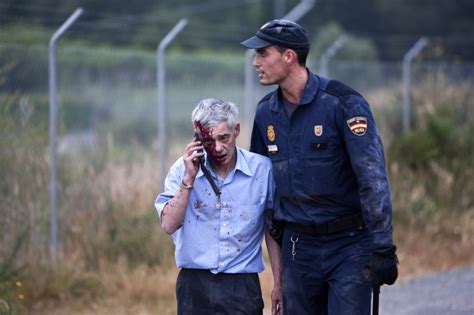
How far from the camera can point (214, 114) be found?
16.3 ft

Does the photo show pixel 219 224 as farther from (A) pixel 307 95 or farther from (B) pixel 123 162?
(B) pixel 123 162

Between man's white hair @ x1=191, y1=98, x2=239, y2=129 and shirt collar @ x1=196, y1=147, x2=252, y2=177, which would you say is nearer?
man's white hair @ x1=191, y1=98, x2=239, y2=129

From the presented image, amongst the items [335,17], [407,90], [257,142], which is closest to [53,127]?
[257,142]

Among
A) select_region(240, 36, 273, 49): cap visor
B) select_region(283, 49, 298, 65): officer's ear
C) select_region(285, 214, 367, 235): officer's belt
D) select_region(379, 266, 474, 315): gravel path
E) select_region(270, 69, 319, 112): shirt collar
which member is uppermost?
select_region(240, 36, 273, 49): cap visor

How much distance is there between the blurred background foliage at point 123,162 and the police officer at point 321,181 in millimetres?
2798

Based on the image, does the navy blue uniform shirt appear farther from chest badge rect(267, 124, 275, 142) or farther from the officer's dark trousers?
the officer's dark trousers

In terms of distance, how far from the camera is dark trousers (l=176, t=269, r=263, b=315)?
509cm

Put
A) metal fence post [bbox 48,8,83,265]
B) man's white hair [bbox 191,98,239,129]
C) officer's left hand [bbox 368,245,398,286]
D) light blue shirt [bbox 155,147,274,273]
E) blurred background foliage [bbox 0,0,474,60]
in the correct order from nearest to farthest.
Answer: officer's left hand [bbox 368,245,398,286] < man's white hair [bbox 191,98,239,129] < light blue shirt [bbox 155,147,274,273] < metal fence post [bbox 48,8,83,265] < blurred background foliage [bbox 0,0,474,60]

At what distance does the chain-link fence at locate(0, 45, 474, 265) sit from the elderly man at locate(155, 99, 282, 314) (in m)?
3.59

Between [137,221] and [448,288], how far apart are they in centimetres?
314

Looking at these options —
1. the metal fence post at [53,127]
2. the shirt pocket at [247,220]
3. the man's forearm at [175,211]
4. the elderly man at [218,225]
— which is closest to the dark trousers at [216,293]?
the elderly man at [218,225]

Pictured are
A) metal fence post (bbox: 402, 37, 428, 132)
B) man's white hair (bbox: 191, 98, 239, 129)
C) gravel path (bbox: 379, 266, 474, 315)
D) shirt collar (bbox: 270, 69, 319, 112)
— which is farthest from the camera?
metal fence post (bbox: 402, 37, 428, 132)

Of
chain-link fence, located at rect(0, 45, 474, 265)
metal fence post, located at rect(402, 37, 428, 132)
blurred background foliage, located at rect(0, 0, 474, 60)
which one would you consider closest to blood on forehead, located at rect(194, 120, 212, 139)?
chain-link fence, located at rect(0, 45, 474, 265)

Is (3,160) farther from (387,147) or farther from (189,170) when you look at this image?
(387,147)
